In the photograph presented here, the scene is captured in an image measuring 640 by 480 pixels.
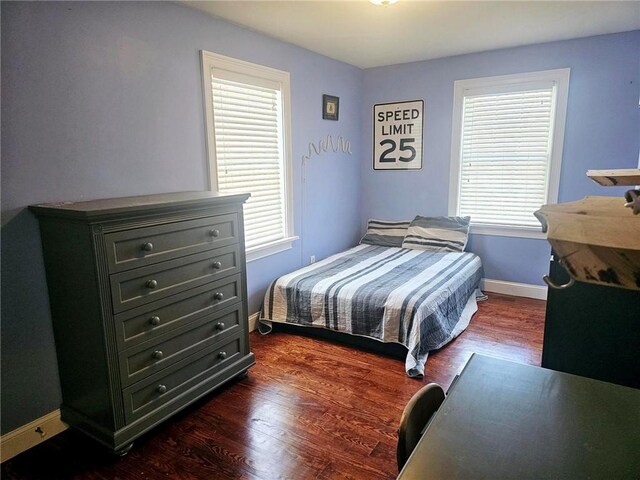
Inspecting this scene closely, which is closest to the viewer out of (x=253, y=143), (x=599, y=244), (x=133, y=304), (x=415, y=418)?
(x=599, y=244)

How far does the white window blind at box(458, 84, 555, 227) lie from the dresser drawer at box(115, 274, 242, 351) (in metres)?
2.81

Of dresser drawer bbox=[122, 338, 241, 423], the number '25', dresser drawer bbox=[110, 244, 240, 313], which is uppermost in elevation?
the number '25'

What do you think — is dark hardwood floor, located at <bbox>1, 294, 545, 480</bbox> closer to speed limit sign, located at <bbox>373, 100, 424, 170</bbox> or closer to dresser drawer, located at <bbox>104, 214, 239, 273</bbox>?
dresser drawer, located at <bbox>104, 214, 239, 273</bbox>

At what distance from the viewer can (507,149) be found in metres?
3.93

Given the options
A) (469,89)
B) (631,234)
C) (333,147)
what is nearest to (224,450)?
(631,234)

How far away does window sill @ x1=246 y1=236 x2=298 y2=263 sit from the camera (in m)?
3.23

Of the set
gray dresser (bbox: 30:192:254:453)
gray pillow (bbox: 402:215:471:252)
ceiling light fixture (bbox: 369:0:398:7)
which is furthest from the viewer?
gray pillow (bbox: 402:215:471:252)

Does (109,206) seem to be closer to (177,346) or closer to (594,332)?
(177,346)

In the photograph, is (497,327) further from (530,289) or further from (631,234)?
(631,234)

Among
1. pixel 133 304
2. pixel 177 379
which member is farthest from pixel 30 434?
pixel 133 304

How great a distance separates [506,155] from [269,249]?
249 cm

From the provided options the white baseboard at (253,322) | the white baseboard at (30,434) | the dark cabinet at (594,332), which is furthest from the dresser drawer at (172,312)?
the dark cabinet at (594,332)

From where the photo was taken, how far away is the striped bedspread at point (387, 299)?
2.75 metres

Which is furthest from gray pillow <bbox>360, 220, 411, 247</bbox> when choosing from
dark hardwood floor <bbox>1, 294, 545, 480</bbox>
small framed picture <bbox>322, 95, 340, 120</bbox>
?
dark hardwood floor <bbox>1, 294, 545, 480</bbox>
